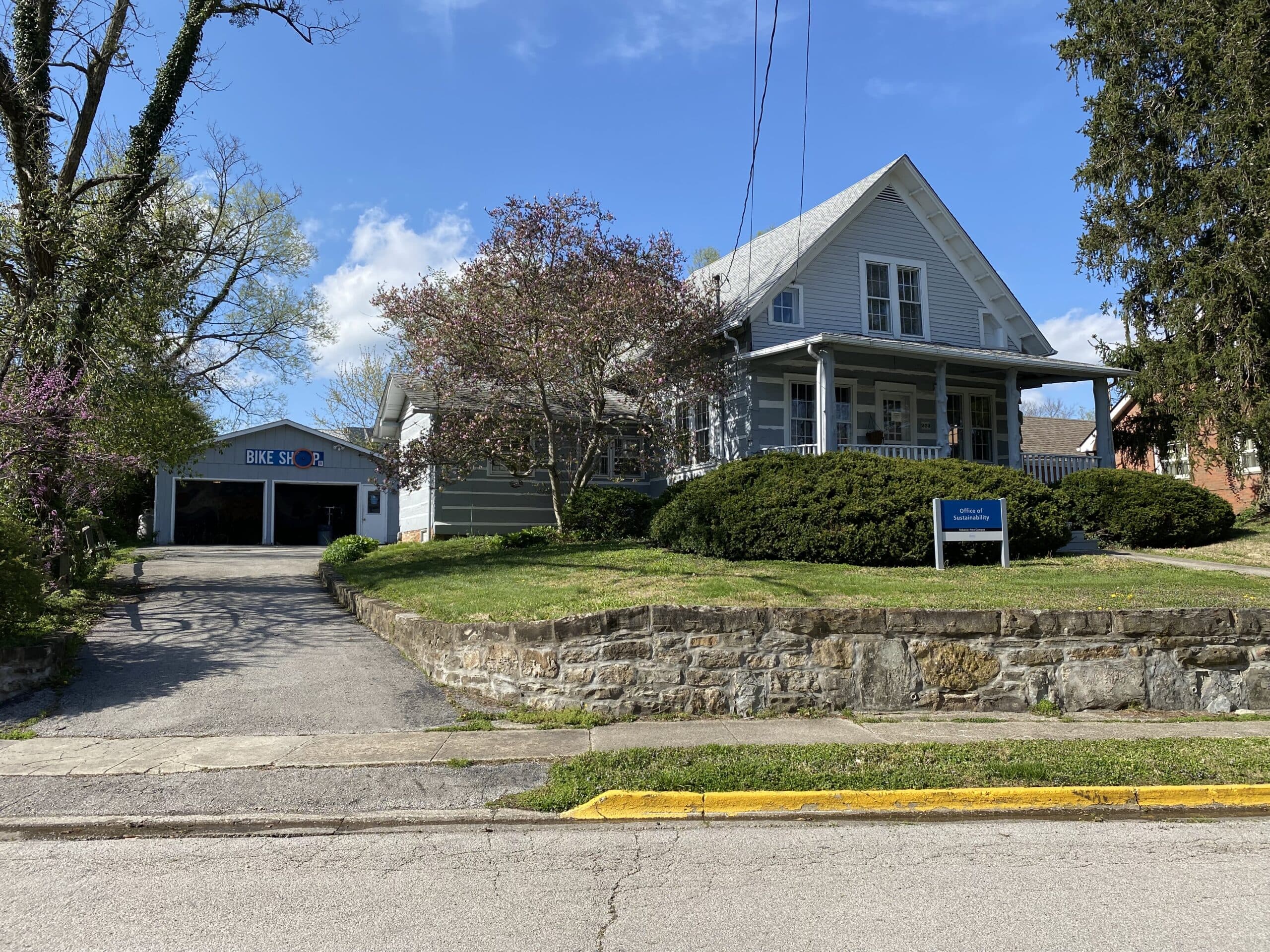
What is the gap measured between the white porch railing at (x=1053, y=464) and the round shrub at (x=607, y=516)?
8.92m

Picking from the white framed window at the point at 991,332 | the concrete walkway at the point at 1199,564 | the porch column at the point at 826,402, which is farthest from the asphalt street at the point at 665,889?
the white framed window at the point at 991,332

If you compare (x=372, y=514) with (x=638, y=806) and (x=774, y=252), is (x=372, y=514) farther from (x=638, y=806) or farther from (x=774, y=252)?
(x=638, y=806)

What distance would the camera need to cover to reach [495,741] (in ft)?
25.0

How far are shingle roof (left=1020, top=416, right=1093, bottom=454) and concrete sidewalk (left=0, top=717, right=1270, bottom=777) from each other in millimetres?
29270

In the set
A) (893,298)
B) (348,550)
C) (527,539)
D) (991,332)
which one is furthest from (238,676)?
(991,332)

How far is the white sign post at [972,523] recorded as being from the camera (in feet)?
41.4

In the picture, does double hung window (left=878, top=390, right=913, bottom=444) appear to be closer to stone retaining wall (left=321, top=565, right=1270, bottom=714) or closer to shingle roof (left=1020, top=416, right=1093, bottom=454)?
stone retaining wall (left=321, top=565, right=1270, bottom=714)

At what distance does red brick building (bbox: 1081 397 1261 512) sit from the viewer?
24906mm

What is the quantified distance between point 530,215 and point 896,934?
1585 cm

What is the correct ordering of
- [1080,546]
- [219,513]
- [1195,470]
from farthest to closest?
A: [219,513]
[1195,470]
[1080,546]

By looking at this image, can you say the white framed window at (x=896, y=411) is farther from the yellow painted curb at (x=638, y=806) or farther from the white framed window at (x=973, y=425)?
the yellow painted curb at (x=638, y=806)

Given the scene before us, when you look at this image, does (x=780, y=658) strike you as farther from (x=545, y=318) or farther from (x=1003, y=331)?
(x=1003, y=331)

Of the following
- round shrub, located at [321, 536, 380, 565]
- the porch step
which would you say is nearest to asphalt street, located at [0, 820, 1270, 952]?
the porch step

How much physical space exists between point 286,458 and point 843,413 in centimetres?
1926
